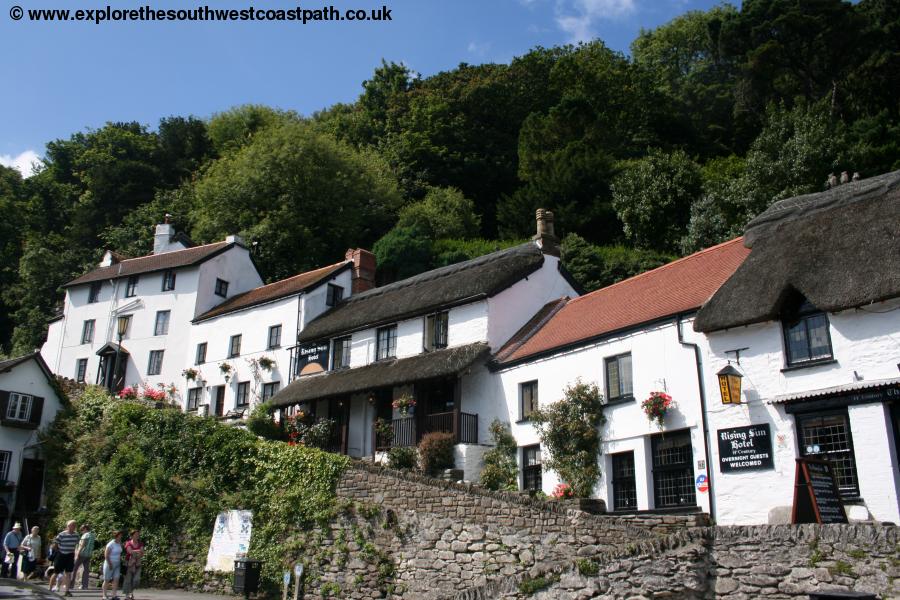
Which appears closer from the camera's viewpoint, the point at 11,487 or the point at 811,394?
the point at 811,394

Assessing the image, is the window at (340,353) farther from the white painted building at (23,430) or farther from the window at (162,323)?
the window at (162,323)

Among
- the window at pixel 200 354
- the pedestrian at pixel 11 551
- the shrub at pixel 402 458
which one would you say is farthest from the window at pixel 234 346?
the pedestrian at pixel 11 551

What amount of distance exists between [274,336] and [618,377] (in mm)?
17091

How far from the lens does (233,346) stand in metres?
33.8

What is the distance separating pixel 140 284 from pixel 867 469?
33890mm

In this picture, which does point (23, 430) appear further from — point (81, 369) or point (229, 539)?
point (229, 539)

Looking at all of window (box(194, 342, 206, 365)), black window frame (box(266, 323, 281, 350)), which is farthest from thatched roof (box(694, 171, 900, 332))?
window (box(194, 342, 206, 365))

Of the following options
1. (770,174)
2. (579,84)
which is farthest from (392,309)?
(579,84)

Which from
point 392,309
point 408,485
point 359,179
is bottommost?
point 408,485

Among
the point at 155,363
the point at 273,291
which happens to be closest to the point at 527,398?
the point at 273,291

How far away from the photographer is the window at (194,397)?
34125 millimetres

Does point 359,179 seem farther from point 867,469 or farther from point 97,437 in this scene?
point 867,469

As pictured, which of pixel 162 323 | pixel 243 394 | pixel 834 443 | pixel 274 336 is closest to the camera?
pixel 834 443

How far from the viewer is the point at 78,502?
24.6 m
